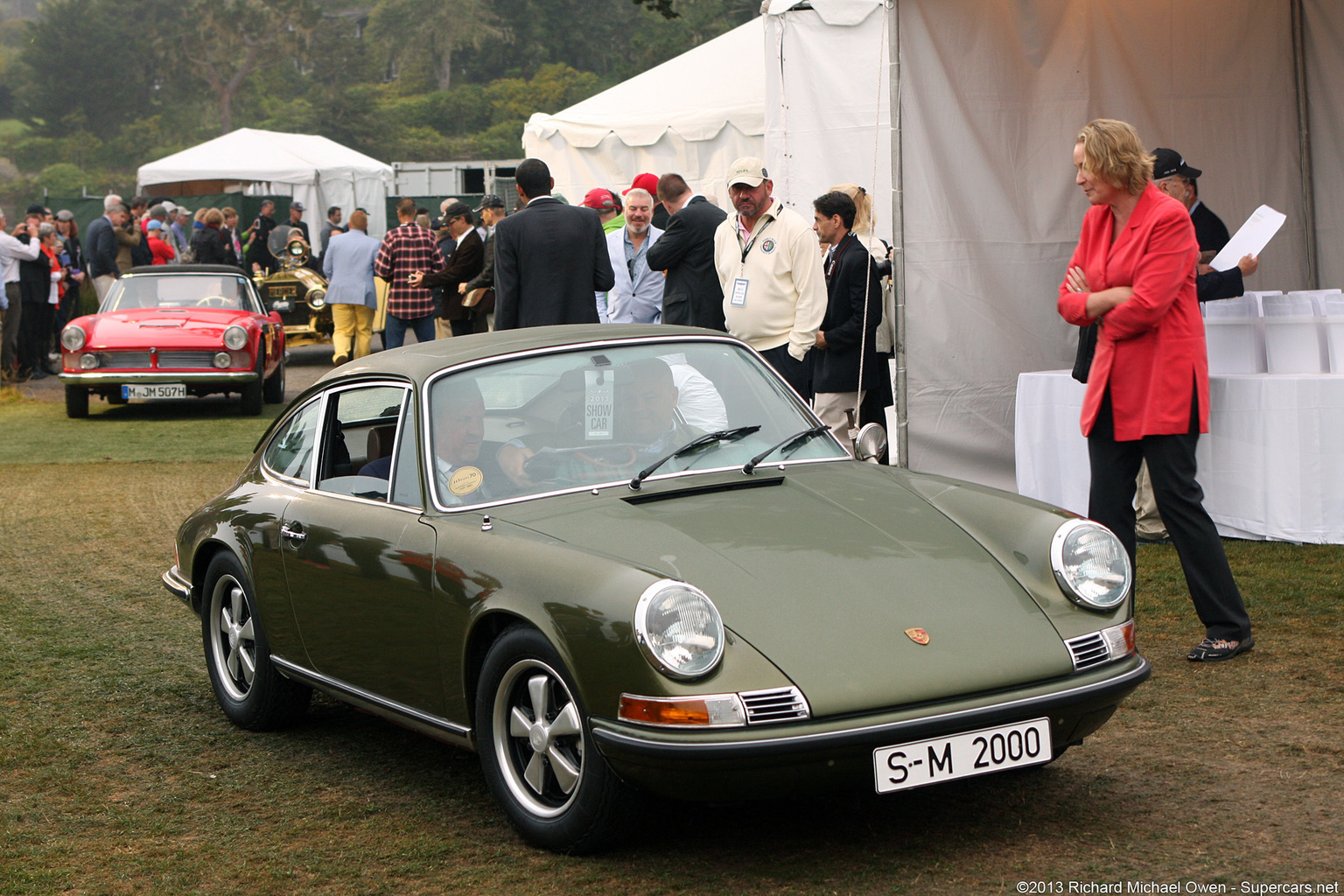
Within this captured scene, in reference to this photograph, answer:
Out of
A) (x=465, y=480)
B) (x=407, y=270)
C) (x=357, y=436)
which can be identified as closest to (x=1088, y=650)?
(x=465, y=480)

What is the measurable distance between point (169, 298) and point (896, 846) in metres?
13.0

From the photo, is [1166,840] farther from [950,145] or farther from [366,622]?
[950,145]

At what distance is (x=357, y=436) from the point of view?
5027mm

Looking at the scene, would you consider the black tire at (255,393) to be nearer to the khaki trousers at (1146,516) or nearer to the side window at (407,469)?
the khaki trousers at (1146,516)

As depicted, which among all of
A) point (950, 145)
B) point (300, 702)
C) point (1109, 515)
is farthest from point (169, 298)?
point (1109, 515)

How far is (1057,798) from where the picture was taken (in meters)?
4.03

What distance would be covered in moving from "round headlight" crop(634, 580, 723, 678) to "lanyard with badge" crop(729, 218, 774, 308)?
456 cm

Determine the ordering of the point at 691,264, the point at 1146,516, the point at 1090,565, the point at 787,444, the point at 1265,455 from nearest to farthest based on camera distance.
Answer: the point at 1090,565 → the point at 787,444 → the point at 1265,455 → the point at 1146,516 → the point at 691,264

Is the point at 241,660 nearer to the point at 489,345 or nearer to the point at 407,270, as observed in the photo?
the point at 489,345

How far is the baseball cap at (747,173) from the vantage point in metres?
7.82

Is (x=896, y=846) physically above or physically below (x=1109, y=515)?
below

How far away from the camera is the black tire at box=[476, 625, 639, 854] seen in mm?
3590

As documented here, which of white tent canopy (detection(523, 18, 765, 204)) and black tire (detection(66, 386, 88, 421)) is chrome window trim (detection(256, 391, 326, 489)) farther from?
white tent canopy (detection(523, 18, 765, 204))

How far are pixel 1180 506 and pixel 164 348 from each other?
37.0 ft
